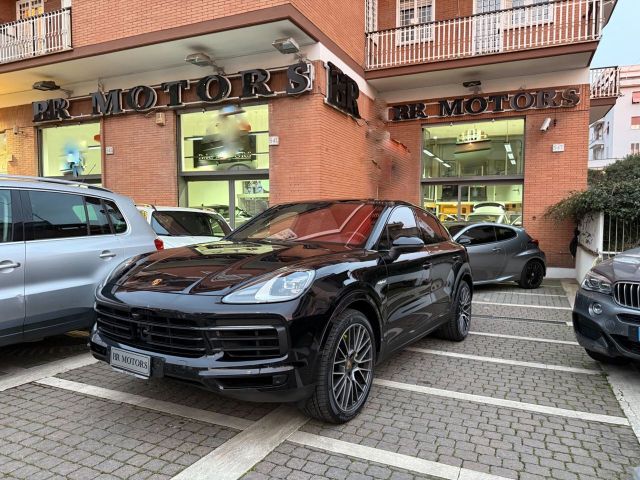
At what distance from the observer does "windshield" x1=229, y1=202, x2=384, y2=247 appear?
13.8 ft

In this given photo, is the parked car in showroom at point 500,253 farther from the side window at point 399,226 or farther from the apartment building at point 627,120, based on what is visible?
the apartment building at point 627,120

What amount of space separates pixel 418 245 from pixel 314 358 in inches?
67.1

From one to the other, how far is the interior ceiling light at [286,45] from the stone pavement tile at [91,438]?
7.88m

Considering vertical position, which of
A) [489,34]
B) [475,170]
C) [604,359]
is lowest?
[604,359]

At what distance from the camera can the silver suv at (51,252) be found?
411 cm

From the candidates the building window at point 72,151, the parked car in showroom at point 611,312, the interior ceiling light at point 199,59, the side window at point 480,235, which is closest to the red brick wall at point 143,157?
the building window at point 72,151

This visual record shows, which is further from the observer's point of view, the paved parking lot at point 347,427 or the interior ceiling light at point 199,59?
the interior ceiling light at point 199,59

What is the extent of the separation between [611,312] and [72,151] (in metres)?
14.2

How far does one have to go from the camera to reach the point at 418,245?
4.30 metres

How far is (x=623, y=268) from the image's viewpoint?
4559mm

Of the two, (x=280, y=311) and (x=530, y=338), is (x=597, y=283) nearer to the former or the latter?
(x=530, y=338)

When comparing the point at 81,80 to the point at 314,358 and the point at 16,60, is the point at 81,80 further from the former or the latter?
the point at 314,358

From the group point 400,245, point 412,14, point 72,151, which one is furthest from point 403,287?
point 72,151

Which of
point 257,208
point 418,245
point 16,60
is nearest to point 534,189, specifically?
point 257,208
